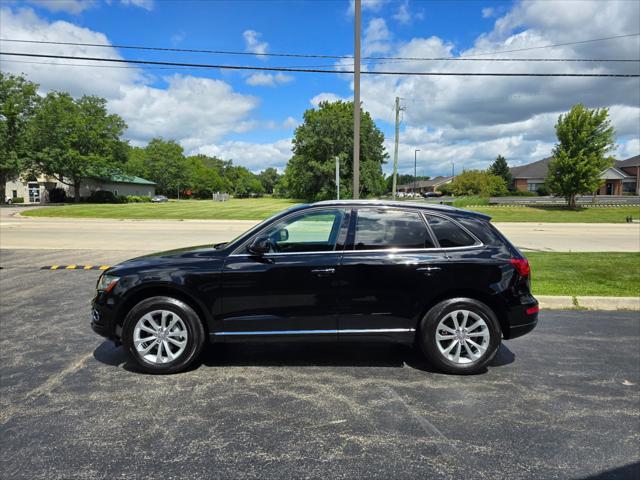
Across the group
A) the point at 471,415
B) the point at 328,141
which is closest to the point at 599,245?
the point at 471,415

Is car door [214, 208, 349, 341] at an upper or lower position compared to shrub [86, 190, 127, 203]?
lower

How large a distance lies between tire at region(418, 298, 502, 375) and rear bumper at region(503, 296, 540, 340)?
0.47 feet

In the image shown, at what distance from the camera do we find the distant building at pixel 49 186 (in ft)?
184

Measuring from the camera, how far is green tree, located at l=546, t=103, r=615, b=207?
3453 centimetres

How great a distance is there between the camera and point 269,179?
17975cm

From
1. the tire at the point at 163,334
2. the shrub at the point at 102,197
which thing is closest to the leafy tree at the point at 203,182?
the shrub at the point at 102,197

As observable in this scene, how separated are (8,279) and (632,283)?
39.2 feet

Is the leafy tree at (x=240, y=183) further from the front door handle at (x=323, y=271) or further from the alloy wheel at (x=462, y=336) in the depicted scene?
the alloy wheel at (x=462, y=336)

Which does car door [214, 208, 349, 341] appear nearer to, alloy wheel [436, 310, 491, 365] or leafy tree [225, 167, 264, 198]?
alloy wheel [436, 310, 491, 365]

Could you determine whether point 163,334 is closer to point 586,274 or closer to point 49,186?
point 586,274

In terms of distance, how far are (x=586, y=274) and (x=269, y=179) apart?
576 ft

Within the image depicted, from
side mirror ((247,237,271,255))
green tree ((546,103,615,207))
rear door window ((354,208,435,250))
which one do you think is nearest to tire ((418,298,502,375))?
rear door window ((354,208,435,250))

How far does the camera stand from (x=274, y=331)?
4.09 m

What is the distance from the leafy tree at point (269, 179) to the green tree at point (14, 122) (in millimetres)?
125983
